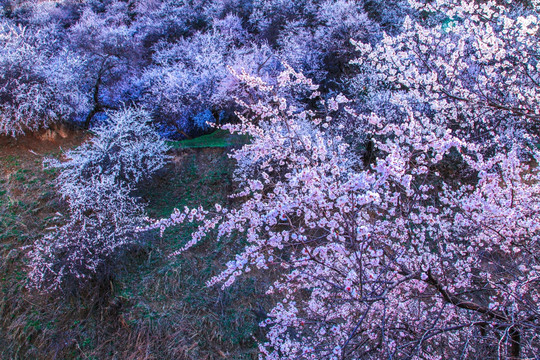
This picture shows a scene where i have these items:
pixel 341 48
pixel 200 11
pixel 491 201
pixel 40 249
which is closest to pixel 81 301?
pixel 40 249

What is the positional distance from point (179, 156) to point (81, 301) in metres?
4.10

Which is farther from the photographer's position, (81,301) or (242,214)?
(81,301)

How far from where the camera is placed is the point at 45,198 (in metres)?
6.70

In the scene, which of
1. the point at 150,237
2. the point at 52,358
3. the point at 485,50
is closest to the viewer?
the point at 485,50

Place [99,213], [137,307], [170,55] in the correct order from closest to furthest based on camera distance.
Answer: [137,307] < [99,213] < [170,55]

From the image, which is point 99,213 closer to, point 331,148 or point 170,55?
point 331,148

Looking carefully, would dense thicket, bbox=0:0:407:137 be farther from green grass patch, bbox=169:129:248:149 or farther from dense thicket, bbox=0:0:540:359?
green grass patch, bbox=169:129:248:149

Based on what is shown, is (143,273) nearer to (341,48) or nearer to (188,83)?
(188,83)

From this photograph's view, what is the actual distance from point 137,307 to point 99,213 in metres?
1.83

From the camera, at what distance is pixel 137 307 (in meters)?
4.97

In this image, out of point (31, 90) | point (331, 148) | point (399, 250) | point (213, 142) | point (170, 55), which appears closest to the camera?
point (399, 250)

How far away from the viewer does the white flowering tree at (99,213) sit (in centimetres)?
491

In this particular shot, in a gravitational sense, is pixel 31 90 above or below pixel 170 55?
below

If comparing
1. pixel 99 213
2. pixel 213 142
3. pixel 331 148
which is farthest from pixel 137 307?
pixel 213 142
